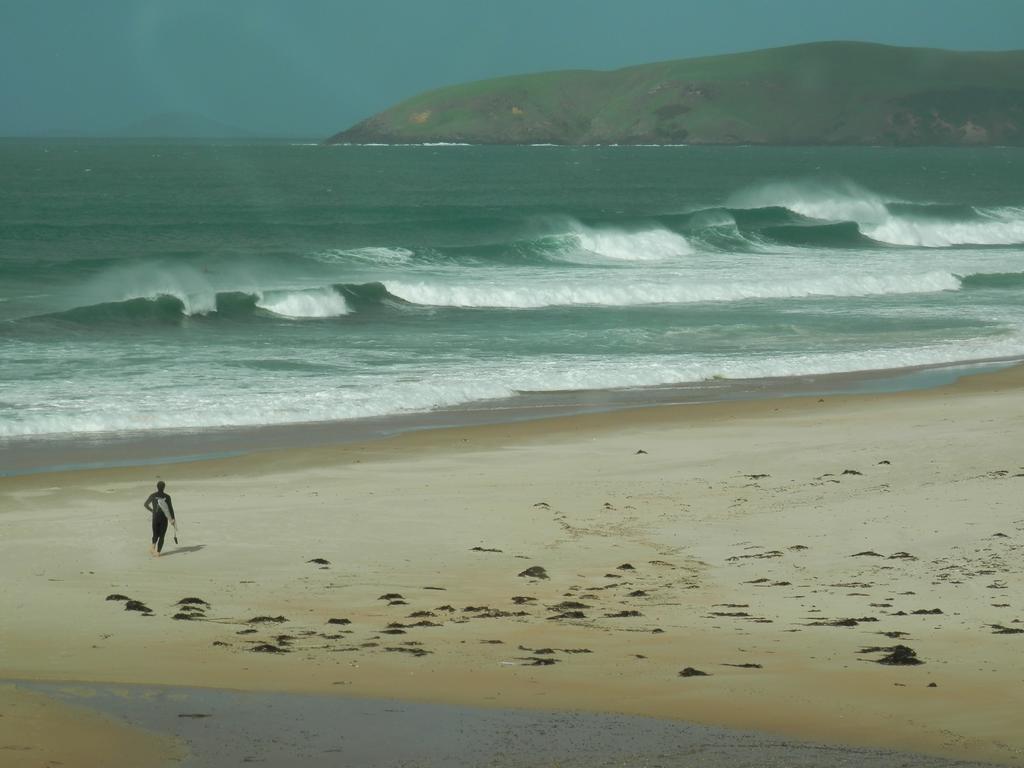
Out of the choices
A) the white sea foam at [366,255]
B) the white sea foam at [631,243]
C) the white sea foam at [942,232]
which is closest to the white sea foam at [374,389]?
the white sea foam at [366,255]

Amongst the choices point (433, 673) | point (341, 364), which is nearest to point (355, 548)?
point (433, 673)

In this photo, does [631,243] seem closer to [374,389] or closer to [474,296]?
[474,296]

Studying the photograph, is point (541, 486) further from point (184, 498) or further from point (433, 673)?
point (433, 673)

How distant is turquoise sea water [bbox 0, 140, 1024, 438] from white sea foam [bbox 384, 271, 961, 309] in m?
0.07

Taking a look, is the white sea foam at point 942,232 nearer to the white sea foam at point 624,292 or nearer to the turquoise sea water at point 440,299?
the turquoise sea water at point 440,299

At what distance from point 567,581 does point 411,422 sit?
330 inches

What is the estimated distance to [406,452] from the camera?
54.5ft

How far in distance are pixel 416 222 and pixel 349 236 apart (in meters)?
5.54

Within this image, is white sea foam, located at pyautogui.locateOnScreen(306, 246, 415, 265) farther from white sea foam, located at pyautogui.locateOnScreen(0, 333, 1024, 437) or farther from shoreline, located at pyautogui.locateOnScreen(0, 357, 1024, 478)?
shoreline, located at pyautogui.locateOnScreen(0, 357, 1024, 478)

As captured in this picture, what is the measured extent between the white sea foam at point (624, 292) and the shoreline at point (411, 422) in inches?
418

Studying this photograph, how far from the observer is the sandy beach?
7777mm

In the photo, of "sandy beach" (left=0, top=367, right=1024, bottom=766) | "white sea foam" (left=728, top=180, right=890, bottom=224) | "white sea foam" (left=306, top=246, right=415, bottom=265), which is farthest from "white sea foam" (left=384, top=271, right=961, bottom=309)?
"white sea foam" (left=728, top=180, right=890, bottom=224)

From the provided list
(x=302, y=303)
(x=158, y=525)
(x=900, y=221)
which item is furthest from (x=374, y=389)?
(x=900, y=221)

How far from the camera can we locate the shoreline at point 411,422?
16.2 m
